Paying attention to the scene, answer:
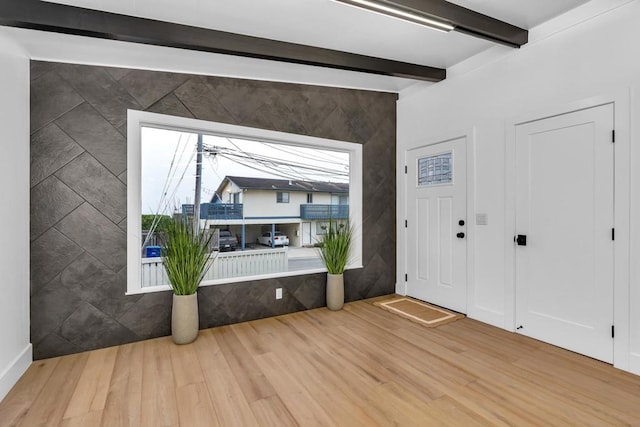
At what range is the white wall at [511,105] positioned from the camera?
240cm

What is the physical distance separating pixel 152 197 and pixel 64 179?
0.70 metres

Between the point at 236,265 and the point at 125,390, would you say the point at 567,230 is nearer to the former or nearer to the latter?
the point at 236,265

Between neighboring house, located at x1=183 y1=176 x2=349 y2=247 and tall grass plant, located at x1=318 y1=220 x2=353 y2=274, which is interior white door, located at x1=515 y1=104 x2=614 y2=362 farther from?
neighboring house, located at x1=183 y1=176 x2=349 y2=247

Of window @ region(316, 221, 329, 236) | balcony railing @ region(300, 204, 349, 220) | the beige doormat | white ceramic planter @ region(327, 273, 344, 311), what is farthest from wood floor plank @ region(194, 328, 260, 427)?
the beige doormat

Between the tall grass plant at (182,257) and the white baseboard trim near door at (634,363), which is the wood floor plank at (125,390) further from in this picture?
the white baseboard trim near door at (634,363)

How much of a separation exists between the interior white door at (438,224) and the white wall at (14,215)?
405cm

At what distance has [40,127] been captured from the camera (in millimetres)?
2625

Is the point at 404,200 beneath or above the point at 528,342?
above

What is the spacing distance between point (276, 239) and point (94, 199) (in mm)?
1872

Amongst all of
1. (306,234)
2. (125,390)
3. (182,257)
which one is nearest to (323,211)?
(306,234)

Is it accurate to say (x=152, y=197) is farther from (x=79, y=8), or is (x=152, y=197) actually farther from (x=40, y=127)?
(x=79, y=8)

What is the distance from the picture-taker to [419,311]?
12.5ft

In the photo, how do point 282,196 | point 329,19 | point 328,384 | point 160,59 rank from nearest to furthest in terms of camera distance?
point 328,384
point 329,19
point 160,59
point 282,196

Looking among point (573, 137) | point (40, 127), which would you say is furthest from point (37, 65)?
point (573, 137)
